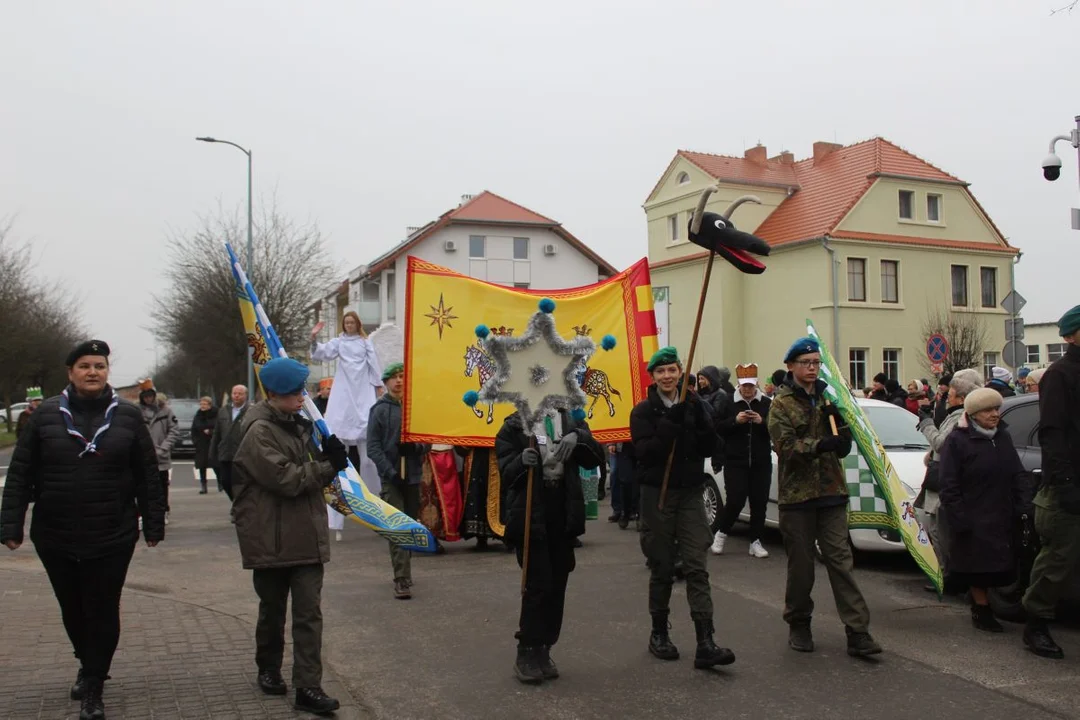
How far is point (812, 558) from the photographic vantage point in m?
6.25

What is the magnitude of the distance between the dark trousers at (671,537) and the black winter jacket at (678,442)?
0.28 ft

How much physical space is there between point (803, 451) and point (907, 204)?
37492 mm

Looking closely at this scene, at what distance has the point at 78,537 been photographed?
200 inches

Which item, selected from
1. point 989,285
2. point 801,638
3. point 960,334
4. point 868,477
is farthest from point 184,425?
point 989,285

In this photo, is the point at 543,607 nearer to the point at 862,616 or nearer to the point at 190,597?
the point at 862,616

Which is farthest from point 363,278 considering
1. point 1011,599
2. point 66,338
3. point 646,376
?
point 1011,599

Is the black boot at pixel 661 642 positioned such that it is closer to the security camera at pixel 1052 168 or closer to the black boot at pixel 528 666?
the black boot at pixel 528 666

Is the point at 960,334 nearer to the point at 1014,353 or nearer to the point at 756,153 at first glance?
the point at 756,153

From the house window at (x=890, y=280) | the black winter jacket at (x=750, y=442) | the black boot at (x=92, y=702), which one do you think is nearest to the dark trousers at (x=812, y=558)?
the black winter jacket at (x=750, y=442)

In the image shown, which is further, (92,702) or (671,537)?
(671,537)

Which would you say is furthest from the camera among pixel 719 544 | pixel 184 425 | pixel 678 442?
pixel 184 425

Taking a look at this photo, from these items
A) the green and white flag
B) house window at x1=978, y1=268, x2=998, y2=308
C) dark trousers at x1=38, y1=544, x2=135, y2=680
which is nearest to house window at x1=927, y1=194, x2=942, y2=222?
house window at x1=978, y1=268, x2=998, y2=308

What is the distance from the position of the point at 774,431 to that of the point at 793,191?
1523 inches

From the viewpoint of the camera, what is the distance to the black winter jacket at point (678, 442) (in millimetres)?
6023
